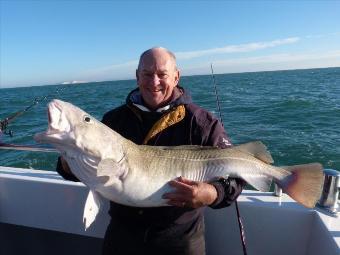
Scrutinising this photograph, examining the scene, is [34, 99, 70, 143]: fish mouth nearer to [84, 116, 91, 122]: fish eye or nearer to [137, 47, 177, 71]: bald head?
[84, 116, 91, 122]: fish eye

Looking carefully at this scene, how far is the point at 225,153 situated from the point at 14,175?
7.65 feet

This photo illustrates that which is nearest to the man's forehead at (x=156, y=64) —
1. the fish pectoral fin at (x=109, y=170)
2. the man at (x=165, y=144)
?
the man at (x=165, y=144)

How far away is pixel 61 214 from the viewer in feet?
11.8

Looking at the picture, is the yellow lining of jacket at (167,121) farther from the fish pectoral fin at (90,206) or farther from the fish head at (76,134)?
the fish pectoral fin at (90,206)

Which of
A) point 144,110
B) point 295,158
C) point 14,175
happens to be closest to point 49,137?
point 144,110

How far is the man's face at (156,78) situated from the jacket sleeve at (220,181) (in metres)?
0.43

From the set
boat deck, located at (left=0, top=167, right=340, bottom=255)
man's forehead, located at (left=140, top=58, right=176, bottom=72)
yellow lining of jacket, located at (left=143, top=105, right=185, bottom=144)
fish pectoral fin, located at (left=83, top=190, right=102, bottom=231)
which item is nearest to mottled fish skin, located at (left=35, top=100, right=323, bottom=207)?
fish pectoral fin, located at (left=83, top=190, right=102, bottom=231)

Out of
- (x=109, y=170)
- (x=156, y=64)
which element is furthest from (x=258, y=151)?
(x=109, y=170)

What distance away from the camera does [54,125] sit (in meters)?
2.22

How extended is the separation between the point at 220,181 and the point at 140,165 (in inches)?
24.4

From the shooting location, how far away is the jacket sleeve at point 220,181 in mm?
2611

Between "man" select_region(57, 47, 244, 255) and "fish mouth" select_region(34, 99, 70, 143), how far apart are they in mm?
475

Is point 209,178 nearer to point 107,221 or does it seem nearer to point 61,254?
point 107,221

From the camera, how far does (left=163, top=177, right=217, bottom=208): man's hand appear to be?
246cm
